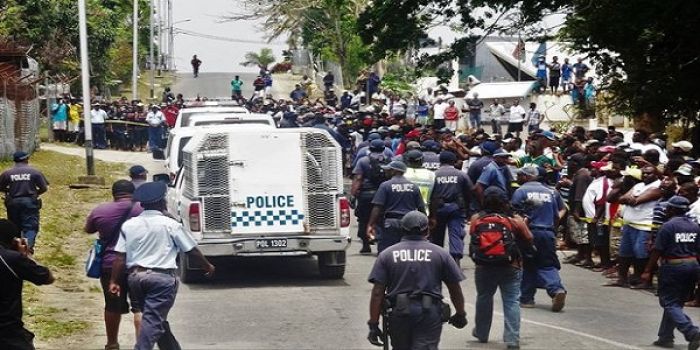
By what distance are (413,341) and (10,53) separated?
29685mm

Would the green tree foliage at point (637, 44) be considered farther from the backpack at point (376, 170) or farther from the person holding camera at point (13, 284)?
the person holding camera at point (13, 284)

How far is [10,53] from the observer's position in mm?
37750

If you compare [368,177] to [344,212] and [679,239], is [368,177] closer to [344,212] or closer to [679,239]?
[344,212]

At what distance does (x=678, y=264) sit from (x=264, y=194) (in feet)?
19.6

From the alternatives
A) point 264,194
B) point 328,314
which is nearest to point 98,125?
point 264,194

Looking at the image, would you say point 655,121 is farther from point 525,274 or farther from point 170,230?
point 170,230

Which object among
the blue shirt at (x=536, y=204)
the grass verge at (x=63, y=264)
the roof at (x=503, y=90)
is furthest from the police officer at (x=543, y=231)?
the roof at (x=503, y=90)

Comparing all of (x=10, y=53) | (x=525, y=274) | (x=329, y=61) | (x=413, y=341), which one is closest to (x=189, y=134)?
(x=525, y=274)

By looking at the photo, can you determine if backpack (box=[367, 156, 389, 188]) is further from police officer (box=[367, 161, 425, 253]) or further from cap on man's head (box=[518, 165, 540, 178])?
cap on man's head (box=[518, 165, 540, 178])

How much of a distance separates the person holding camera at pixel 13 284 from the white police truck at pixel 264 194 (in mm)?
7249

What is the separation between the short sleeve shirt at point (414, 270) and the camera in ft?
34.0

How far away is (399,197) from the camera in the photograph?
16.2 meters

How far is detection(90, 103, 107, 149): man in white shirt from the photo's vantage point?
140ft

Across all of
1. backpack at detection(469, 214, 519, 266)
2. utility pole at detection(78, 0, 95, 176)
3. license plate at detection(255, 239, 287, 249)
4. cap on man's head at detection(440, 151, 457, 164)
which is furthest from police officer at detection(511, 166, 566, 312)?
utility pole at detection(78, 0, 95, 176)
